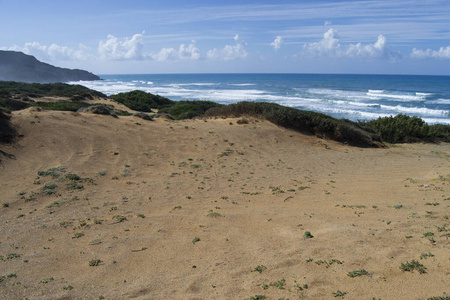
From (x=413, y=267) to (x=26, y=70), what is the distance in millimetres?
108904

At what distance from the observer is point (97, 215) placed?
645 cm

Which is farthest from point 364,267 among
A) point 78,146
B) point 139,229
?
point 78,146

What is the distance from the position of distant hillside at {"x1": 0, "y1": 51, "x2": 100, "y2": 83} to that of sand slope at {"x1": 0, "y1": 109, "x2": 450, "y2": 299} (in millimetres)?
89137

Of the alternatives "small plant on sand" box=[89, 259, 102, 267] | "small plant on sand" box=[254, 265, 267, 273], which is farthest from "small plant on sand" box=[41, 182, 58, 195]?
"small plant on sand" box=[254, 265, 267, 273]

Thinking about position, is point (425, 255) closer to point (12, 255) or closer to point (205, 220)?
point (205, 220)

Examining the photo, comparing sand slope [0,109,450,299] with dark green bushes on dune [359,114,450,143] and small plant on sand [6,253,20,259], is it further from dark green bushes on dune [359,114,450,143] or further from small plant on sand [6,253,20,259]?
dark green bushes on dune [359,114,450,143]

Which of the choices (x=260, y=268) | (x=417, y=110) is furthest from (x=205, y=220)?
(x=417, y=110)

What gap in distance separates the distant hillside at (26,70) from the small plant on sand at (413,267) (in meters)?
97.2

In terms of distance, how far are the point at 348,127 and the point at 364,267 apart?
1316 cm

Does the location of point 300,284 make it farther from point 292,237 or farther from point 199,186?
point 199,186

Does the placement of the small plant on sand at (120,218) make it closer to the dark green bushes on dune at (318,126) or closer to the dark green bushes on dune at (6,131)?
the dark green bushes on dune at (6,131)

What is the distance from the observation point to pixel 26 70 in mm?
93188

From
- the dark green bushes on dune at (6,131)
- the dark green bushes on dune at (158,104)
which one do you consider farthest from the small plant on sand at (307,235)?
the dark green bushes on dune at (158,104)

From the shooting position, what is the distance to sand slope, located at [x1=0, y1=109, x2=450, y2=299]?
4.04 meters
